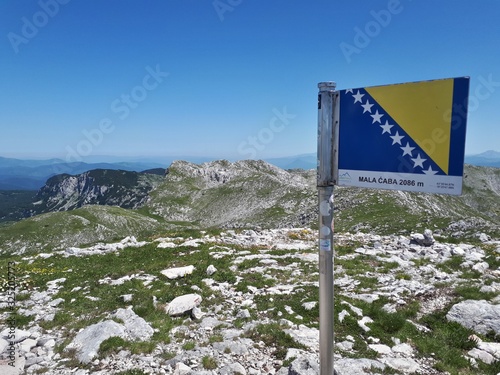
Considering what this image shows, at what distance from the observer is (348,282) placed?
15.6 metres

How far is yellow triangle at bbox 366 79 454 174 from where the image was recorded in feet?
13.1

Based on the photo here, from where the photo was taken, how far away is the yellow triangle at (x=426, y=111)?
399cm

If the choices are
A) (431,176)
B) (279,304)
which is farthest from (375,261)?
(431,176)

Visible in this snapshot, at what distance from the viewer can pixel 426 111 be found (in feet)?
13.6

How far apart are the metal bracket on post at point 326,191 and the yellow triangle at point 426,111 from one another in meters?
0.79

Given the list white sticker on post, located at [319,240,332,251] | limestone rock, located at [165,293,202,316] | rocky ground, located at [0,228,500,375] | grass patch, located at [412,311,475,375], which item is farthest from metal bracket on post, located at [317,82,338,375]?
limestone rock, located at [165,293,202,316]

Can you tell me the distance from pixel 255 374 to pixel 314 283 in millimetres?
7239

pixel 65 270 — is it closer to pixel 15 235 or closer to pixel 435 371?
pixel 435 371

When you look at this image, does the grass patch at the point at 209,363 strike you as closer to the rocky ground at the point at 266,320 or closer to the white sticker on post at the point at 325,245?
the rocky ground at the point at 266,320

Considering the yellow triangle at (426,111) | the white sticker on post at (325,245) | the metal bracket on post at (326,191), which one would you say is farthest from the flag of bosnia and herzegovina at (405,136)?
the white sticker on post at (325,245)

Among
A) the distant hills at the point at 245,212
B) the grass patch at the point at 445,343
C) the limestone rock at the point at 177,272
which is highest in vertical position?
the grass patch at the point at 445,343

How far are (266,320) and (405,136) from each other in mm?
9383

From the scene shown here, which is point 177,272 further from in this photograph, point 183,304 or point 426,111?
point 426,111

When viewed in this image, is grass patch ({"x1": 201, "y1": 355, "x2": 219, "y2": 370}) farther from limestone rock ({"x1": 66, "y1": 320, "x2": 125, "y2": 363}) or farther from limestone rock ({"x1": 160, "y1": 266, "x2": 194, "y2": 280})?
limestone rock ({"x1": 160, "y1": 266, "x2": 194, "y2": 280})
